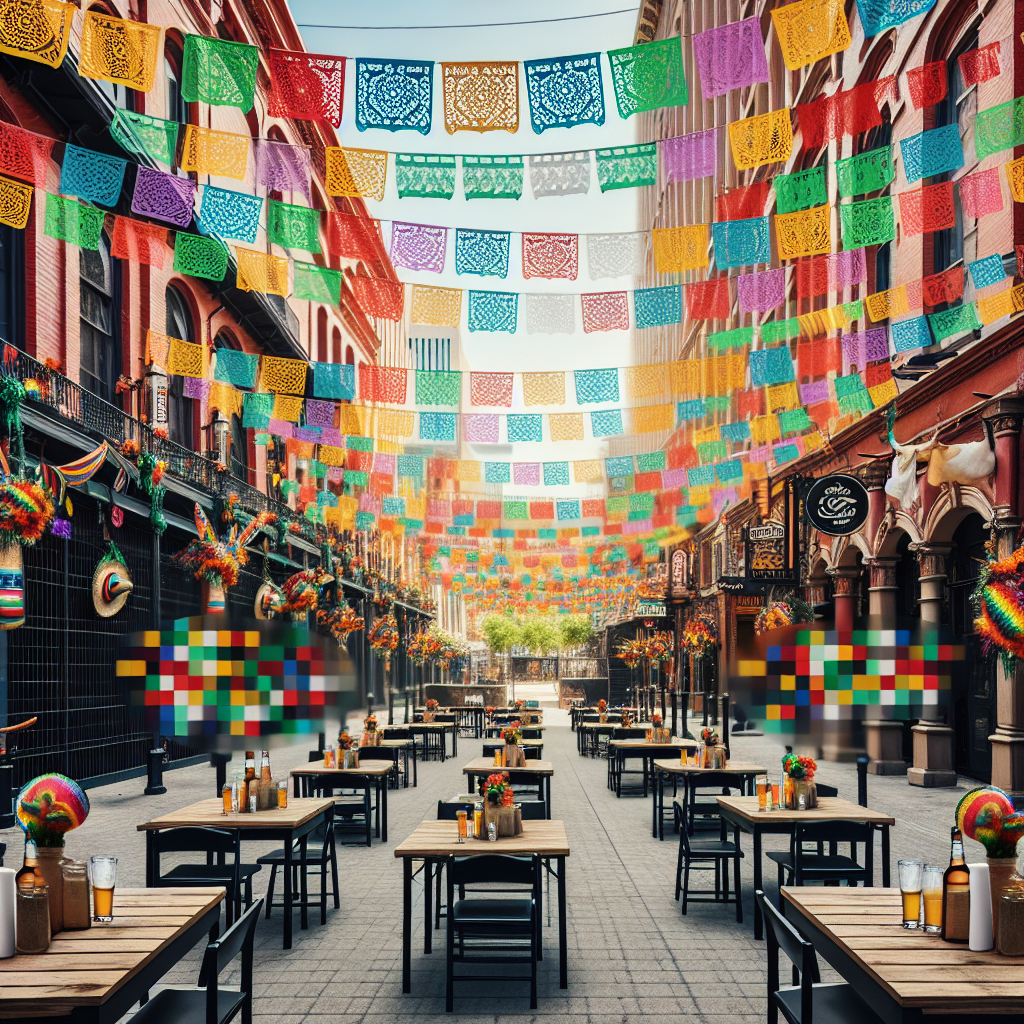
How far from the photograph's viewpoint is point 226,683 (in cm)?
1741

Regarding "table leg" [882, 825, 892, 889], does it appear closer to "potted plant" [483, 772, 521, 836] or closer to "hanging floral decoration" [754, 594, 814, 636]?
"potted plant" [483, 772, 521, 836]

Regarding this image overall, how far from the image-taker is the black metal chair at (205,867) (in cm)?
745

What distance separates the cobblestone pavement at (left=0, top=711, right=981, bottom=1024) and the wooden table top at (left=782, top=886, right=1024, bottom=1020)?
1.59 meters

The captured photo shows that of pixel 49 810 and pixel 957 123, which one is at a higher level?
pixel 957 123

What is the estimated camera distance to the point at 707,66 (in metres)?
10.7

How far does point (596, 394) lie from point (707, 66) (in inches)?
288

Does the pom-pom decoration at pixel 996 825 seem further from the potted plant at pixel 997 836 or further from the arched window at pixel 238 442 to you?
the arched window at pixel 238 442

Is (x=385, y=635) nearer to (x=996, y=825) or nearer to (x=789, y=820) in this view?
(x=789, y=820)

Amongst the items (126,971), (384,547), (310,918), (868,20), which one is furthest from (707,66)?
(384,547)

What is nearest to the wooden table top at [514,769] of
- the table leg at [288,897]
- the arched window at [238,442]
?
the table leg at [288,897]

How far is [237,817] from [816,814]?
4.81 meters

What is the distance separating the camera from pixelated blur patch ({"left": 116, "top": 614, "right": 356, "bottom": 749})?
17.4 metres

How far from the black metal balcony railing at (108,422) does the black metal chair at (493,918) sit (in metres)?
10.8

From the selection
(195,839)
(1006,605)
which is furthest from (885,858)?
(195,839)
